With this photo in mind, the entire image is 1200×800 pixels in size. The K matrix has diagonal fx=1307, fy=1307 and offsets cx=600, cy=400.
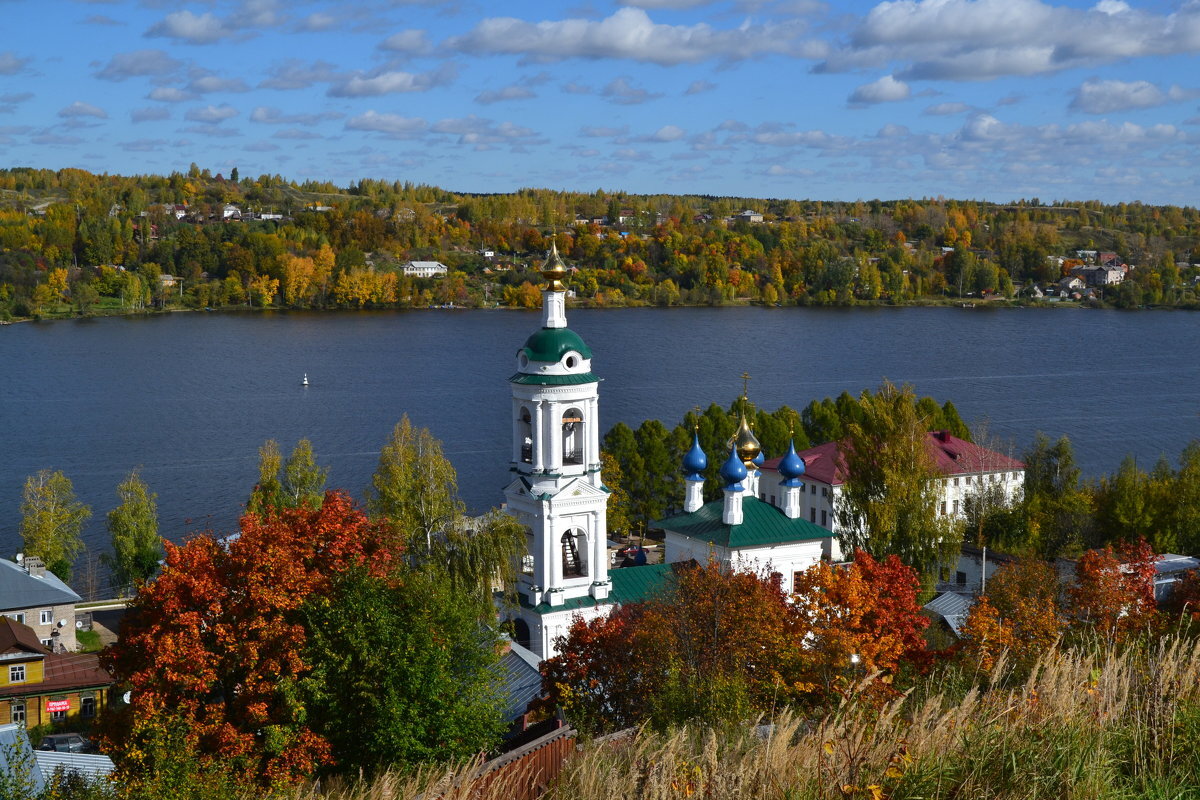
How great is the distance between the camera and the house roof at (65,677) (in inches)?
551

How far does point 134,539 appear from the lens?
67.9 feet

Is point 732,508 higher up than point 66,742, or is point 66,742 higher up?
point 732,508

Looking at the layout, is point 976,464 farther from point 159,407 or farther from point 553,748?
point 159,407

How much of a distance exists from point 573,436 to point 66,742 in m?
5.88

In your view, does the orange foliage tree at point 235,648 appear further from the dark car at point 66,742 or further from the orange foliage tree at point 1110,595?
the orange foliage tree at point 1110,595

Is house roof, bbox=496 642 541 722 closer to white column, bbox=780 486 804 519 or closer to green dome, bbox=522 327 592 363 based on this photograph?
green dome, bbox=522 327 592 363

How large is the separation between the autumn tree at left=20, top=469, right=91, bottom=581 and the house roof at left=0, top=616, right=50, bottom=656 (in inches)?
221

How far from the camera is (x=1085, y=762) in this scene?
3.35 meters

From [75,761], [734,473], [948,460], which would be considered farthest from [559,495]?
[948,460]

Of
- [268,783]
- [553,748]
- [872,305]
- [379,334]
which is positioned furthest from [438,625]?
[872,305]

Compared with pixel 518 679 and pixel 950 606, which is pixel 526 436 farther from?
pixel 950 606

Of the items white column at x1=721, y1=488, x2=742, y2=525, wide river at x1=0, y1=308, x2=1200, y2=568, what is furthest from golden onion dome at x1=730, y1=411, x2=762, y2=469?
wide river at x1=0, y1=308, x2=1200, y2=568

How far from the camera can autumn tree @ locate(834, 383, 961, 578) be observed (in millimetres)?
17391

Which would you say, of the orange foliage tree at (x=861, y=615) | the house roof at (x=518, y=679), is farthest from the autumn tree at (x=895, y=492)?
the house roof at (x=518, y=679)
